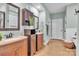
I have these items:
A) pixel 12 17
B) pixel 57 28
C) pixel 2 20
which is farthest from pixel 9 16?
pixel 57 28

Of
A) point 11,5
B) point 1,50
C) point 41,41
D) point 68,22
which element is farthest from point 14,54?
point 68,22

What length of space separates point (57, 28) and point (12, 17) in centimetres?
92

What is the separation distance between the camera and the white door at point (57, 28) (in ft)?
7.38

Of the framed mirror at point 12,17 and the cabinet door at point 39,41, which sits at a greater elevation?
the framed mirror at point 12,17

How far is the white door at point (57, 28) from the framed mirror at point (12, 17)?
740mm

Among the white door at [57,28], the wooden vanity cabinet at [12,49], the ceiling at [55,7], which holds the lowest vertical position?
the wooden vanity cabinet at [12,49]

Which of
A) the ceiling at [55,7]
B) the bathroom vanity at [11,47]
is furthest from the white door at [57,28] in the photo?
the bathroom vanity at [11,47]

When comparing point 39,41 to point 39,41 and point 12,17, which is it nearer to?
point 39,41

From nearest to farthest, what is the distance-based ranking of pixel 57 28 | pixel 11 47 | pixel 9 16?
pixel 11 47 < pixel 9 16 < pixel 57 28

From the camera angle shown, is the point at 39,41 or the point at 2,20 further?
the point at 39,41

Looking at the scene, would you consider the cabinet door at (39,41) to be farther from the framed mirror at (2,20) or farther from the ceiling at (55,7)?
the framed mirror at (2,20)

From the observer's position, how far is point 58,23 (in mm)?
2250

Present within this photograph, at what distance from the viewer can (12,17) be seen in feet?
6.78

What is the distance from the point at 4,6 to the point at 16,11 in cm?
34
